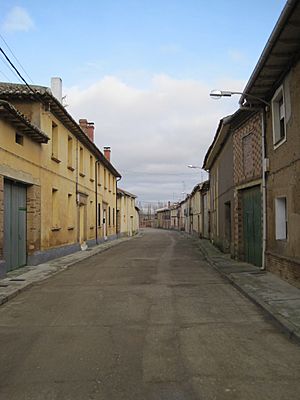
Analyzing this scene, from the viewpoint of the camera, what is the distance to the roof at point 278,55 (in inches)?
312

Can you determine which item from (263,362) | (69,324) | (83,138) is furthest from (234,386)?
(83,138)

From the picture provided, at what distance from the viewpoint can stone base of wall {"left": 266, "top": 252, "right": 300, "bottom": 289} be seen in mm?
10062

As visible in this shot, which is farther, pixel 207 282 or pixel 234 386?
pixel 207 282

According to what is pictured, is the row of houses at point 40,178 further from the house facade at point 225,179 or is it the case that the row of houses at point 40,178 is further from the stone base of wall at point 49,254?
the house facade at point 225,179

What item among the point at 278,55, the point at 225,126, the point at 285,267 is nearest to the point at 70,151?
the point at 225,126

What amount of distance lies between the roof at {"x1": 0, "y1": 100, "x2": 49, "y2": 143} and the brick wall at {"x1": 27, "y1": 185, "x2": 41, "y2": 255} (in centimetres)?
172

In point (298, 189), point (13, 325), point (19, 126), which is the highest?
point (19, 126)

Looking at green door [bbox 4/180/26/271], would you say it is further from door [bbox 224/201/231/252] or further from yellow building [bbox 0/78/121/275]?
door [bbox 224/201/231/252]

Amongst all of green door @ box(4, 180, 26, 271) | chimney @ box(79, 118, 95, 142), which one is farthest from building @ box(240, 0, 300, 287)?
chimney @ box(79, 118, 95, 142)

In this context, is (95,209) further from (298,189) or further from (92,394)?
(92,394)

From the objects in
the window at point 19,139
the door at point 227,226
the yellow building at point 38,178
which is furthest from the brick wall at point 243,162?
the window at point 19,139

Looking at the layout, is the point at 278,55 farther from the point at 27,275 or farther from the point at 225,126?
the point at 27,275

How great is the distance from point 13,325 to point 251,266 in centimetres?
911

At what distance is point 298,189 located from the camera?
394 inches
